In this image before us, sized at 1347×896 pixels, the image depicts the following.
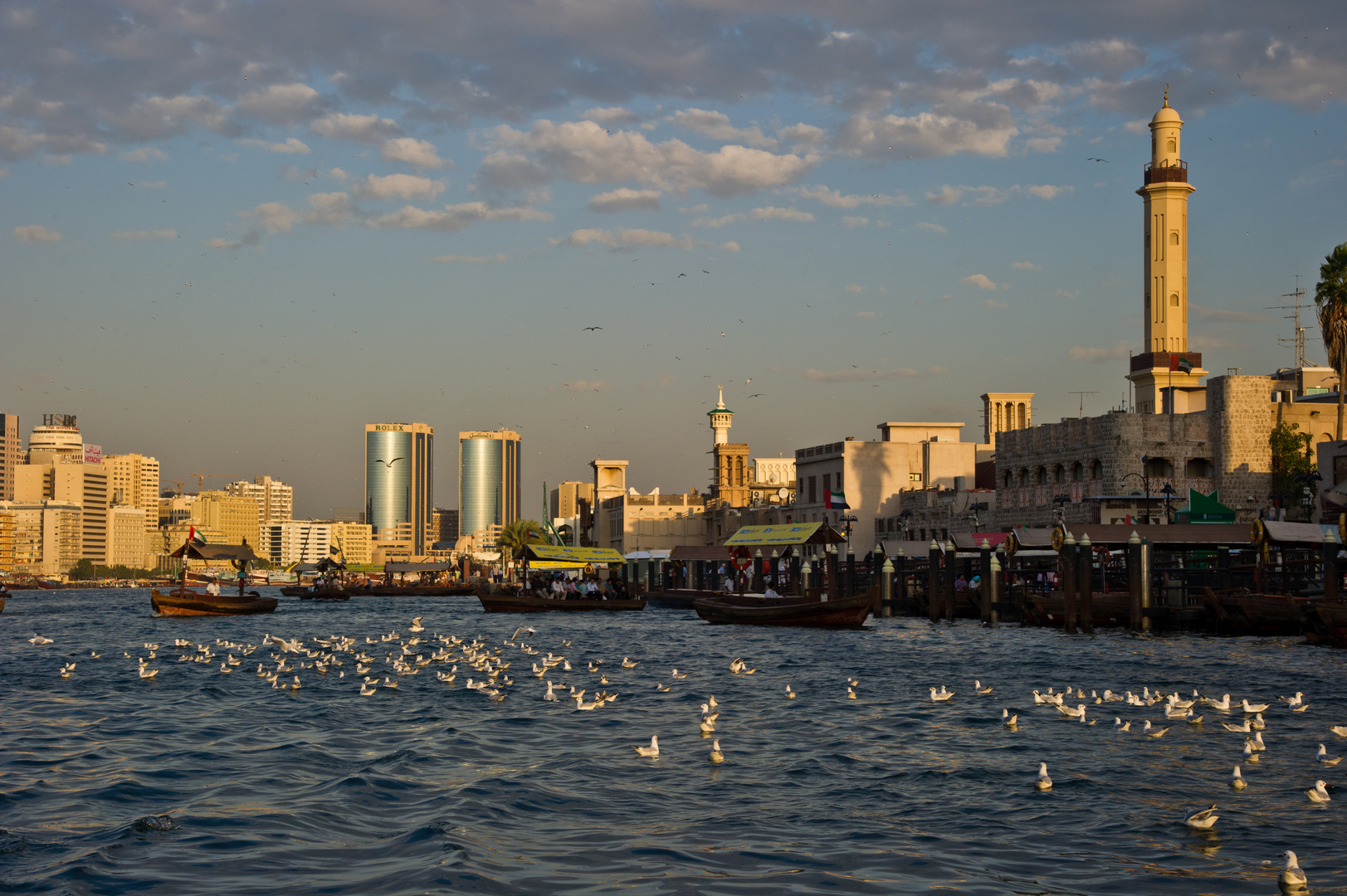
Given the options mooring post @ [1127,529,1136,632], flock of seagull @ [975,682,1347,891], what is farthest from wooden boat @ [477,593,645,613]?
flock of seagull @ [975,682,1347,891]

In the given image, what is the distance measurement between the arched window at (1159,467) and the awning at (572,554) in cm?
3320

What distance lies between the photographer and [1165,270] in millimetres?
80125

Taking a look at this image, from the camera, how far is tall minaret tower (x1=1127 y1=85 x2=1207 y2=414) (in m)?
80.1

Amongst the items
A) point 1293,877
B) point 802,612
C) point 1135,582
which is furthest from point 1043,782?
point 802,612

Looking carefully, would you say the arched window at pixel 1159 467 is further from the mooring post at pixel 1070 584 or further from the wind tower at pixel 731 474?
the wind tower at pixel 731 474

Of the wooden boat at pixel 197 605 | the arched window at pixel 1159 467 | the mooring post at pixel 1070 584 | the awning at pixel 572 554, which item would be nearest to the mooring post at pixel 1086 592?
the mooring post at pixel 1070 584

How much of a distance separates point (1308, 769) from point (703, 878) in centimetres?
950

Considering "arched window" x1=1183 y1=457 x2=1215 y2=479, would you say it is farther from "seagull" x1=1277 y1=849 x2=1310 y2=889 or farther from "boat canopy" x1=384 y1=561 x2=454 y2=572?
"boat canopy" x1=384 y1=561 x2=454 y2=572

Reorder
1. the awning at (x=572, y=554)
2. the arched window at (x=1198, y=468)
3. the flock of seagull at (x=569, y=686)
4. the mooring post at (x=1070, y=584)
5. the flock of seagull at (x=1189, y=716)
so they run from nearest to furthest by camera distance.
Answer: the flock of seagull at (x=1189, y=716) → the flock of seagull at (x=569, y=686) → the mooring post at (x=1070, y=584) → the arched window at (x=1198, y=468) → the awning at (x=572, y=554)

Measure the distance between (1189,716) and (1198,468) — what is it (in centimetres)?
4850

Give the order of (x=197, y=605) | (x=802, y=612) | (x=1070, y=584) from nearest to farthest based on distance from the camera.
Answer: (x=1070, y=584)
(x=802, y=612)
(x=197, y=605)

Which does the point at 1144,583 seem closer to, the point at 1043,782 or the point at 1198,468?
the point at 1198,468

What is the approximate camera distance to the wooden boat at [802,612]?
45.9m

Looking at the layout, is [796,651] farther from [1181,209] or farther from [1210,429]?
[1181,209]
